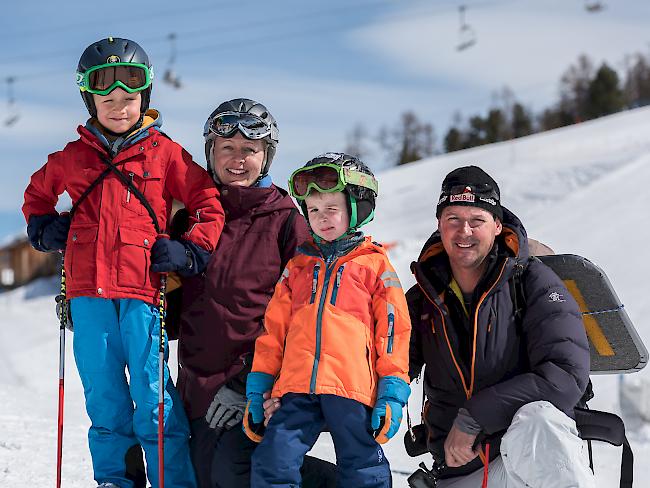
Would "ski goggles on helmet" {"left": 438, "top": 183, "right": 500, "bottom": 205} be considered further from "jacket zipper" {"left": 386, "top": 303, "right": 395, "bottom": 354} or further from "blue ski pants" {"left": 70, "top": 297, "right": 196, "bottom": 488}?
"blue ski pants" {"left": 70, "top": 297, "right": 196, "bottom": 488}

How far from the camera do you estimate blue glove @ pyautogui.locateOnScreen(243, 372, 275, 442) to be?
2.99m

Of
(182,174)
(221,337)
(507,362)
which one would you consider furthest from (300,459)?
(182,174)

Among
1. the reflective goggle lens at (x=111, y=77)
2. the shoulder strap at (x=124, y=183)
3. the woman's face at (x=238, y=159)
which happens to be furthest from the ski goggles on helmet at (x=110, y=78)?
the woman's face at (x=238, y=159)

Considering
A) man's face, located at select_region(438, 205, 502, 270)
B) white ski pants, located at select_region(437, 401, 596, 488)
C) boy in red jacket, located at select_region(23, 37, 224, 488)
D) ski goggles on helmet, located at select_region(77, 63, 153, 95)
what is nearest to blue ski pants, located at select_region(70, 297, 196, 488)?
boy in red jacket, located at select_region(23, 37, 224, 488)

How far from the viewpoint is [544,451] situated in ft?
8.95

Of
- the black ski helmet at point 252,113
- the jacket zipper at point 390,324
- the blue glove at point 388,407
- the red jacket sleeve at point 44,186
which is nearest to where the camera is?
the blue glove at point 388,407

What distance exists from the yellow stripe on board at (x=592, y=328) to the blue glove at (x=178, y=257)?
1.68m

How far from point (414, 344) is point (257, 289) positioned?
76cm

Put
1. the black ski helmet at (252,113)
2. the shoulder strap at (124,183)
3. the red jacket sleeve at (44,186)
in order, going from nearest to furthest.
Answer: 1. the shoulder strap at (124,183)
2. the red jacket sleeve at (44,186)
3. the black ski helmet at (252,113)

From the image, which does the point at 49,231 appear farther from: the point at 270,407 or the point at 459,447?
the point at 459,447

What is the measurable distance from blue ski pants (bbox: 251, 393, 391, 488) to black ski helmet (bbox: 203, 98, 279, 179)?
3.98 ft

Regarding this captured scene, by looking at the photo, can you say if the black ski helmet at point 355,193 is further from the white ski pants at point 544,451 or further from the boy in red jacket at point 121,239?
the white ski pants at point 544,451

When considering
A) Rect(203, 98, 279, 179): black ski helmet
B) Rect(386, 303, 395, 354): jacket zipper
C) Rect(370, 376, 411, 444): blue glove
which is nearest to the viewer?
Rect(370, 376, 411, 444): blue glove

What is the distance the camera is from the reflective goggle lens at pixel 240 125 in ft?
11.3
